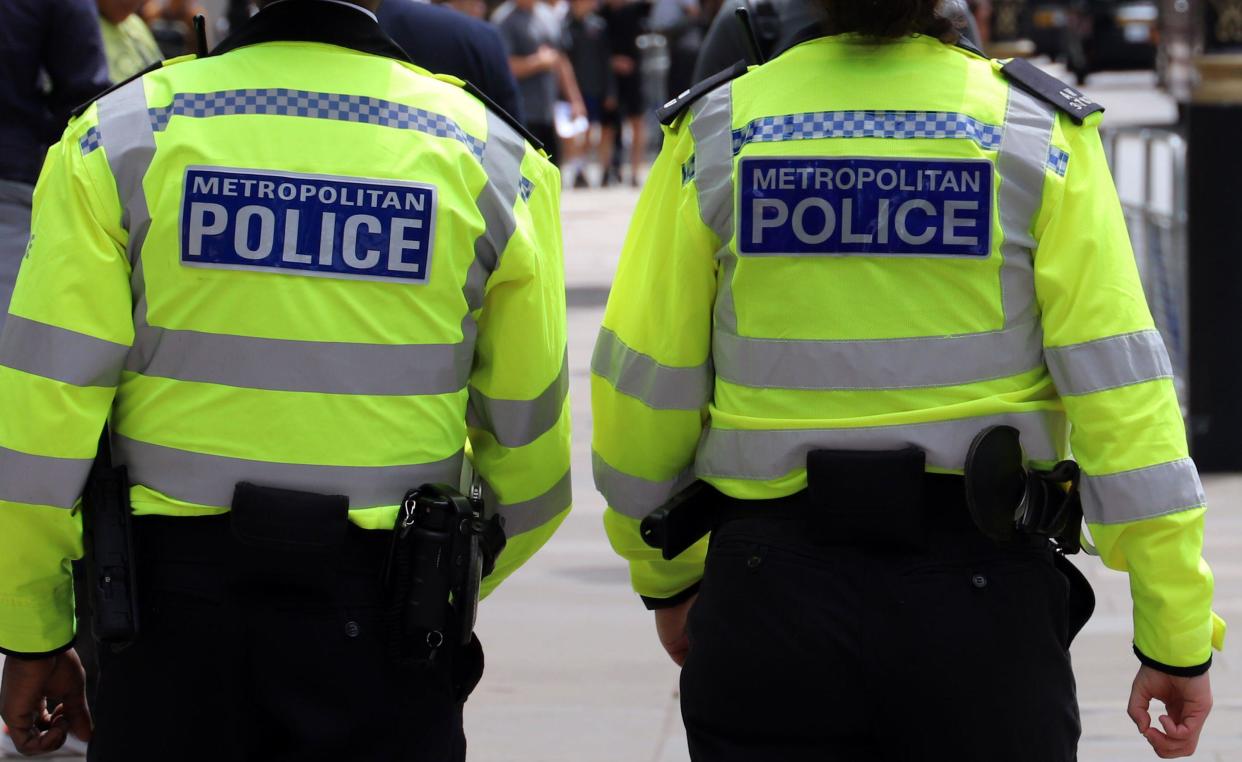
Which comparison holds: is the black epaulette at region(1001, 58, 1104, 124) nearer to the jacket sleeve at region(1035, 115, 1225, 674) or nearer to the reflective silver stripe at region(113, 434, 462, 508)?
the jacket sleeve at region(1035, 115, 1225, 674)

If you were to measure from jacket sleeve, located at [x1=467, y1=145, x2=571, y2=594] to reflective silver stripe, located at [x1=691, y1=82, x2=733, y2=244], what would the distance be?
23 cm

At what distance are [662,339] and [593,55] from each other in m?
15.9

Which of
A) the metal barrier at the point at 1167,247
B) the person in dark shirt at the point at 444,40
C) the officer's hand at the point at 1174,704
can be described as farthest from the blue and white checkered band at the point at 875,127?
the metal barrier at the point at 1167,247

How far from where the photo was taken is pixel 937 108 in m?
2.70

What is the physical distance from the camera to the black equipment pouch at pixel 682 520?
2857 millimetres

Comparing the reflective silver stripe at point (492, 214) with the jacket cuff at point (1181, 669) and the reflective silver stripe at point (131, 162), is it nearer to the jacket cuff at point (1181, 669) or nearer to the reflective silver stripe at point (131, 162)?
the reflective silver stripe at point (131, 162)

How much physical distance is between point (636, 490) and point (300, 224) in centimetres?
70

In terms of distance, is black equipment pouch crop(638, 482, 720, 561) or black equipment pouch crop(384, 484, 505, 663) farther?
black equipment pouch crop(638, 482, 720, 561)

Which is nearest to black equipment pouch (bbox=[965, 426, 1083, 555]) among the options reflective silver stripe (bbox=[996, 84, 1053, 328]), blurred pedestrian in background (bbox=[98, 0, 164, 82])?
reflective silver stripe (bbox=[996, 84, 1053, 328])

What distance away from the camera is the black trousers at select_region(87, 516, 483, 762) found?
2607 mm

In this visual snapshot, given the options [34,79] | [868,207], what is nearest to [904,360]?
[868,207]

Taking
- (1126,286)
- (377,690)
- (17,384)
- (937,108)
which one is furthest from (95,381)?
(1126,286)

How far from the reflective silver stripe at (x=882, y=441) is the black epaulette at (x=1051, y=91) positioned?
0.42 m

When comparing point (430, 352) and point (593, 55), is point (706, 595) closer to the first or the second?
point (430, 352)
